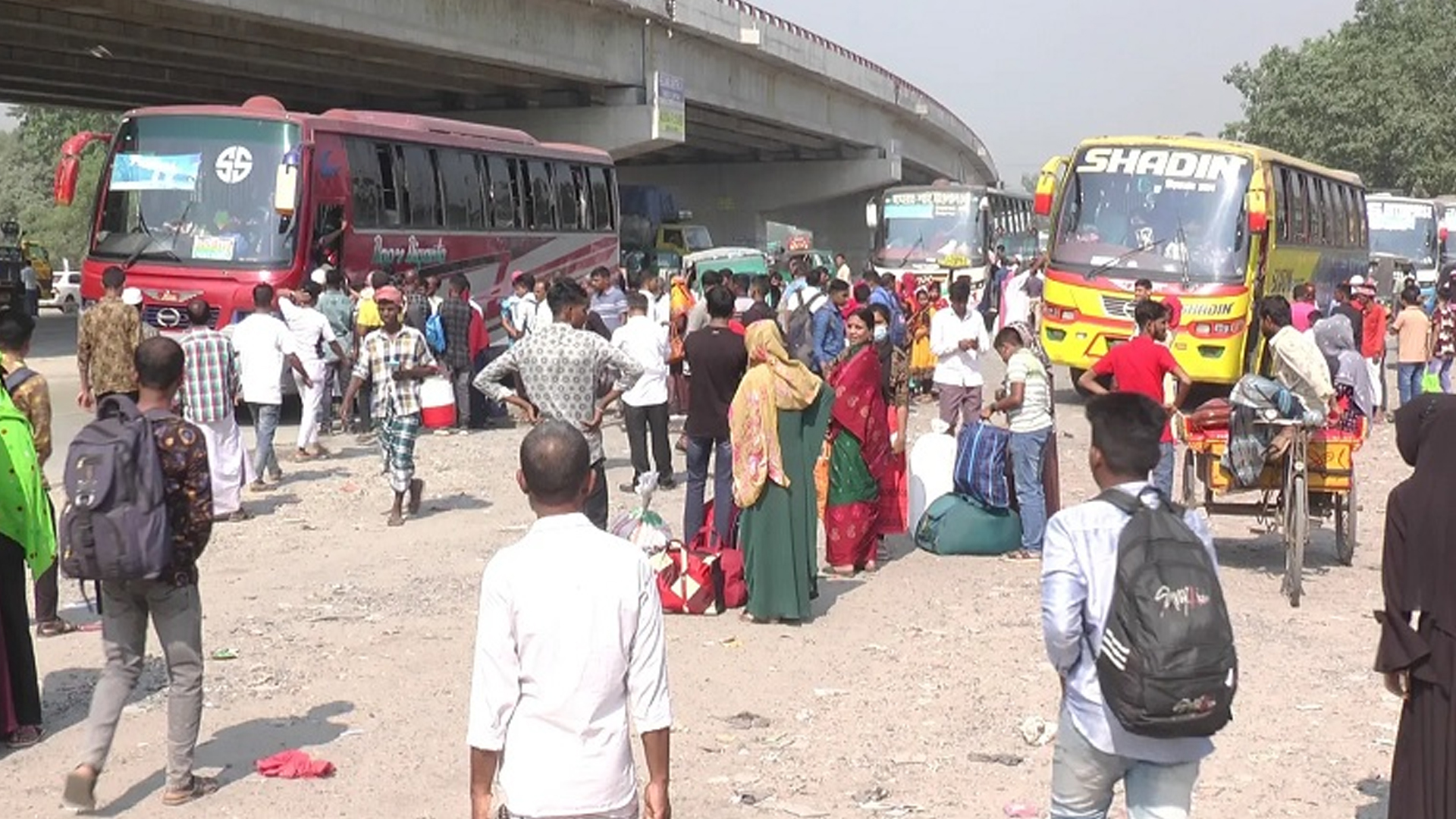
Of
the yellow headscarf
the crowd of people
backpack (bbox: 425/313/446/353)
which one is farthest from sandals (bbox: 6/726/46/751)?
backpack (bbox: 425/313/446/353)

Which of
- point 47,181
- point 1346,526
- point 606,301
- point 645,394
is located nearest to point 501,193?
point 606,301

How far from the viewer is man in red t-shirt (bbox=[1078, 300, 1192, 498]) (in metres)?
10.1

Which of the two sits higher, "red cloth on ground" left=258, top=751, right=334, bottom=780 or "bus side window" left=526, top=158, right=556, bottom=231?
"bus side window" left=526, top=158, right=556, bottom=231

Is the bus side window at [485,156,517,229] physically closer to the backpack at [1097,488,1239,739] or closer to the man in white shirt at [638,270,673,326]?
the man in white shirt at [638,270,673,326]

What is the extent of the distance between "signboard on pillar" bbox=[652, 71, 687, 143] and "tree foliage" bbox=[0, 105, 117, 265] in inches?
2002

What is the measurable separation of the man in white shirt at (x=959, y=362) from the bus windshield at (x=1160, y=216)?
18.1ft

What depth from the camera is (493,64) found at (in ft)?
99.2

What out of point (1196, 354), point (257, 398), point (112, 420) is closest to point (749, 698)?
point (112, 420)

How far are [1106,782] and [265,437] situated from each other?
10359 mm

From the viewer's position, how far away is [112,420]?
5660 millimetres

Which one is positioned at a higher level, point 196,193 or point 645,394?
point 196,193

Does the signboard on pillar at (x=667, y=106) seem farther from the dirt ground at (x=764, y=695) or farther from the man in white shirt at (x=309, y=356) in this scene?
the dirt ground at (x=764, y=695)

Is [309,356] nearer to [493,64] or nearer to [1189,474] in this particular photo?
[1189,474]

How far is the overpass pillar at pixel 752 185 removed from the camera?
54.1 metres
